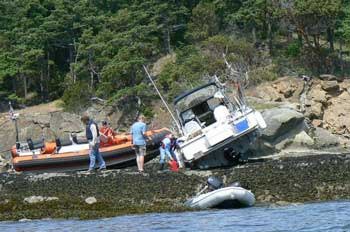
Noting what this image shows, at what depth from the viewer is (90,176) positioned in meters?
20.2

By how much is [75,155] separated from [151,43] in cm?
2572

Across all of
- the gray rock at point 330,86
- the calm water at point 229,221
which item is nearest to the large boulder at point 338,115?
the gray rock at point 330,86

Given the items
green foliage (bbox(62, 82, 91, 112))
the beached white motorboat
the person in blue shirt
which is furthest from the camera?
green foliage (bbox(62, 82, 91, 112))

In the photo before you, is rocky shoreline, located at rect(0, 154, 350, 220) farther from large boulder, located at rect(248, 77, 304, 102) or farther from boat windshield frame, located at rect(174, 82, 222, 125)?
large boulder, located at rect(248, 77, 304, 102)

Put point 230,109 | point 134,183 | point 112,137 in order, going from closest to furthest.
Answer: point 134,183, point 230,109, point 112,137

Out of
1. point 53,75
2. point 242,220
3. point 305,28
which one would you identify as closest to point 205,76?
point 305,28

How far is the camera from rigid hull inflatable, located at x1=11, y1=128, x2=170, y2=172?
24312 mm

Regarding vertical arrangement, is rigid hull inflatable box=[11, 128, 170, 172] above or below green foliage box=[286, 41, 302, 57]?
above

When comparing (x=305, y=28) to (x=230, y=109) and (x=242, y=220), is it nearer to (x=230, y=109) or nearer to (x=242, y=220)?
(x=230, y=109)

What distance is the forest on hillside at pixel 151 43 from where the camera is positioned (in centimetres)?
4419

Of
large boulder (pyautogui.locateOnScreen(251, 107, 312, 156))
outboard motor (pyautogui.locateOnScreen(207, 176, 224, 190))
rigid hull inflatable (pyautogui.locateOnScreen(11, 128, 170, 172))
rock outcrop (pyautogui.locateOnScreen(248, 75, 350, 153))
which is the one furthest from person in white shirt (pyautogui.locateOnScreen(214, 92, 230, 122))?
rock outcrop (pyautogui.locateOnScreen(248, 75, 350, 153))

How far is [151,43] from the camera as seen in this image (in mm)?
49375

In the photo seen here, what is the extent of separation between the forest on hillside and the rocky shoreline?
22.0 meters

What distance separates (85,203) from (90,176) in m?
2.13
